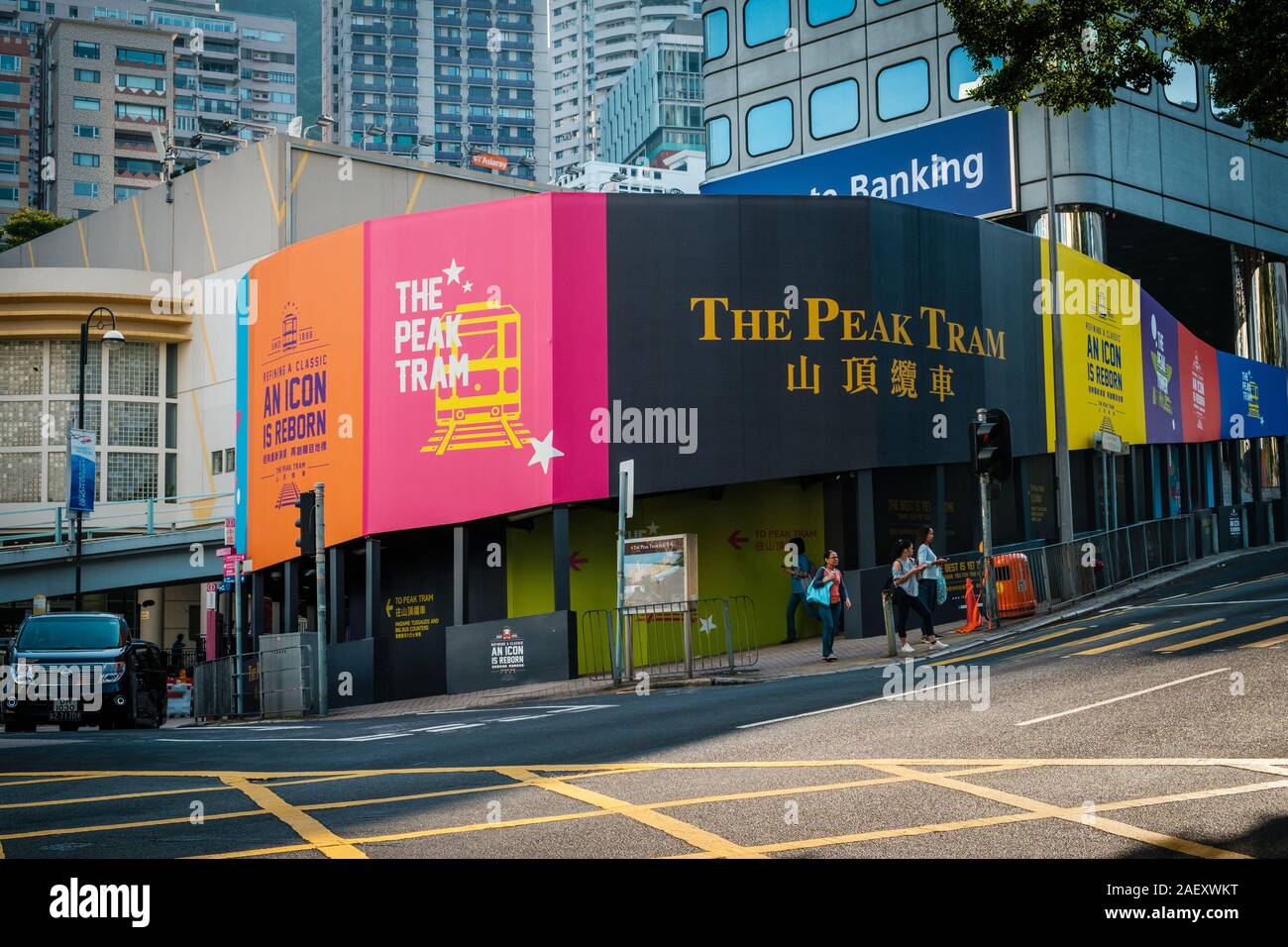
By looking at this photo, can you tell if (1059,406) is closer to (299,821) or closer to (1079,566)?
(1079,566)

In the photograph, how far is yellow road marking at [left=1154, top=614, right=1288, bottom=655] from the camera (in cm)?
1645

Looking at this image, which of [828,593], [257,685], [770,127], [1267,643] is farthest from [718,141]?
[1267,643]

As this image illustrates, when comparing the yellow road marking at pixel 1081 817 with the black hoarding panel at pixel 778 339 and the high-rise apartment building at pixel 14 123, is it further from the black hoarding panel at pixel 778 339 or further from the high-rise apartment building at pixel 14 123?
the high-rise apartment building at pixel 14 123

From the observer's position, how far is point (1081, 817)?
27.5ft

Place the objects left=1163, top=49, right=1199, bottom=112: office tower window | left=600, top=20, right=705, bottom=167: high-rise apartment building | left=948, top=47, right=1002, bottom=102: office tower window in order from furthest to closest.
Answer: left=600, top=20, right=705, bottom=167: high-rise apartment building → left=948, top=47, right=1002, bottom=102: office tower window → left=1163, top=49, right=1199, bottom=112: office tower window

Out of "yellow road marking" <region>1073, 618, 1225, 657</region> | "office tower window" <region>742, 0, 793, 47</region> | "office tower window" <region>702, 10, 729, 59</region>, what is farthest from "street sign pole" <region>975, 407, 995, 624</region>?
"office tower window" <region>702, 10, 729, 59</region>

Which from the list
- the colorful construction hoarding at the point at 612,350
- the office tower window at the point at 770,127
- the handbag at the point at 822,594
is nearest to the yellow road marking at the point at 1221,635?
the handbag at the point at 822,594

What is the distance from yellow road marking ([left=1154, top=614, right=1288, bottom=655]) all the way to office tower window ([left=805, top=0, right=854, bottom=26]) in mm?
33425

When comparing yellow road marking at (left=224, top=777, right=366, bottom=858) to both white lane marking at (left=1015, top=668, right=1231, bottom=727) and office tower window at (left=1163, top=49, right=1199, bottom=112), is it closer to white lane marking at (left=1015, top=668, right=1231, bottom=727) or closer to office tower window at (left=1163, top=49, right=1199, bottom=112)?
white lane marking at (left=1015, top=668, right=1231, bottom=727)

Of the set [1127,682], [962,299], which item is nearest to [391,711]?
[1127,682]

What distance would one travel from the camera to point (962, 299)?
97.3 feet

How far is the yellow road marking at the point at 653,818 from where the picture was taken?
7902 mm
